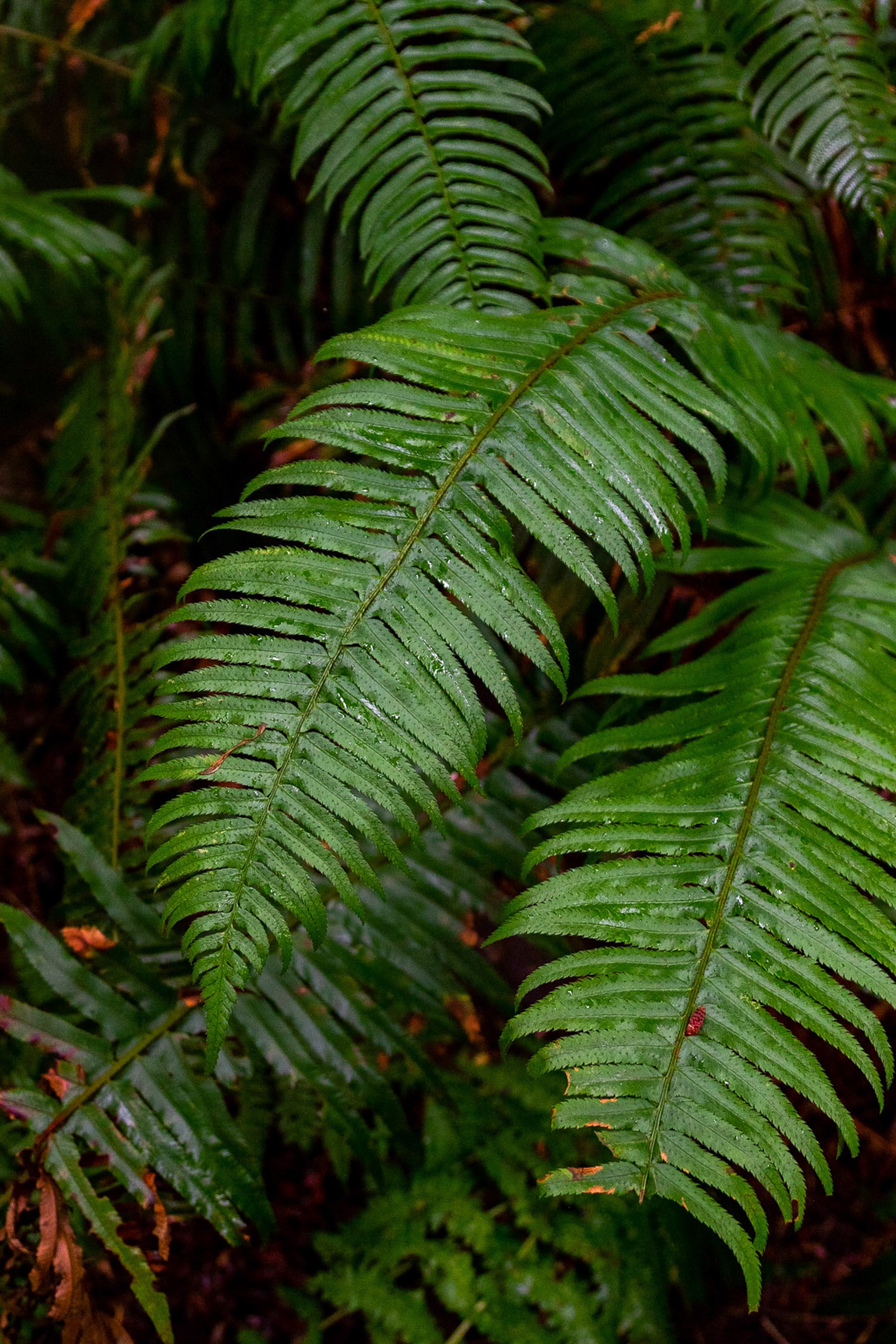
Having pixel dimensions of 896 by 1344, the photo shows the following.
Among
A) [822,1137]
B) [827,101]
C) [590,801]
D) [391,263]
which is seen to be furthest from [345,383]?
[822,1137]

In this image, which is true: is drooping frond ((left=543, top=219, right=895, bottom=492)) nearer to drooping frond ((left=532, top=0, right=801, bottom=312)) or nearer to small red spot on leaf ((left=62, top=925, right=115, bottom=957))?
drooping frond ((left=532, top=0, right=801, bottom=312))

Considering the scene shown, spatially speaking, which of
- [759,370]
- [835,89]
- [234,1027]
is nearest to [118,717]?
[234,1027]

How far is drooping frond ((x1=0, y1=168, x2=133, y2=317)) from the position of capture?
6.60ft

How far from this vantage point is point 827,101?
1.91 metres

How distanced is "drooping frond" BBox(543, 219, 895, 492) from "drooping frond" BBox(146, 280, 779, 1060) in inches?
4.7

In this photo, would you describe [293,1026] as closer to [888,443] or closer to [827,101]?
[888,443]

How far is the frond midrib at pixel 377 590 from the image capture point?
1038mm

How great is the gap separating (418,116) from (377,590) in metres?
1.17

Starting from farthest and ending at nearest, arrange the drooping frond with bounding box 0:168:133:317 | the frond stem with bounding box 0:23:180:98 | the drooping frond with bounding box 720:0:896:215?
1. the frond stem with bounding box 0:23:180:98
2. the drooping frond with bounding box 0:168:133:317
3. the drooping frond with bounding box 720:0:896:215

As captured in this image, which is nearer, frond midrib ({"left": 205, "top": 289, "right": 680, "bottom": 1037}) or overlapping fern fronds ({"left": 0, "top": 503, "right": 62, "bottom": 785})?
frond midrib ({"left": 205, "top": 289, "right": 680, "bottom": 1037})

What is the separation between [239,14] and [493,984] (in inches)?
84.2

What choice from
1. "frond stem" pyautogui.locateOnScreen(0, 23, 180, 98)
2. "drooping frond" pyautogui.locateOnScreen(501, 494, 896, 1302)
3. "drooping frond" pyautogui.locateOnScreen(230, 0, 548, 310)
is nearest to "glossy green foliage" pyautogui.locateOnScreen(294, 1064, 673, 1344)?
"drooping frond" pyautogui.locateOnScreen(501, 494, 896, 1302)

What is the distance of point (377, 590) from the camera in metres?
1.17

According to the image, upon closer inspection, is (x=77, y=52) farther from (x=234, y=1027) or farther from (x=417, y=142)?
(x=234, y=1027)
